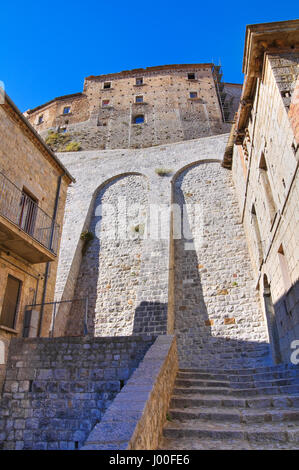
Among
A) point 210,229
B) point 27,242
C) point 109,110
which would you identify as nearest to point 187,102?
point 109,110

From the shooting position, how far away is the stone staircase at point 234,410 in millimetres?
3629

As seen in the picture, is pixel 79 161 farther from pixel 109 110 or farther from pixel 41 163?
pixel 109 110

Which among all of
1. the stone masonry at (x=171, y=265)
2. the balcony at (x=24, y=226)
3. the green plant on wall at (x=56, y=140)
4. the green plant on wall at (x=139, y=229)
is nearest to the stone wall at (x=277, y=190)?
the stone masonry at (x=171, y=265)

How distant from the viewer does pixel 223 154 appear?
15797mm

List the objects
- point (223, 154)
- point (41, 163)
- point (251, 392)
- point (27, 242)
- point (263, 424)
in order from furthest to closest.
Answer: point (223, 154) < point (41, 163) < point (27, 242) < point (251, 392) < point (263, 424)

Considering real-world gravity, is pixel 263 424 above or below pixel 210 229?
below

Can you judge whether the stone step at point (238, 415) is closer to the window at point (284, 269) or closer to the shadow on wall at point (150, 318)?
the window at point (284, 269)

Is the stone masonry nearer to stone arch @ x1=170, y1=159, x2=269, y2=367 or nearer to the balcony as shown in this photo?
stone arch @ x1=170, y1=159, x2=269, y2=367

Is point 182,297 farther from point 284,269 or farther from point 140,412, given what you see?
point 140,412

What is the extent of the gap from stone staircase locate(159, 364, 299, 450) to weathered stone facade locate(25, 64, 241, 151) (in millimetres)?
22346

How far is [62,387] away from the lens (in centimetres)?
652

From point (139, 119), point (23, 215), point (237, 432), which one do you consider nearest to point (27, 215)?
point (23, 215)

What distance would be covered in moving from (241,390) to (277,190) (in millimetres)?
4835

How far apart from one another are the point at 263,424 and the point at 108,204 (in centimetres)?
1295
